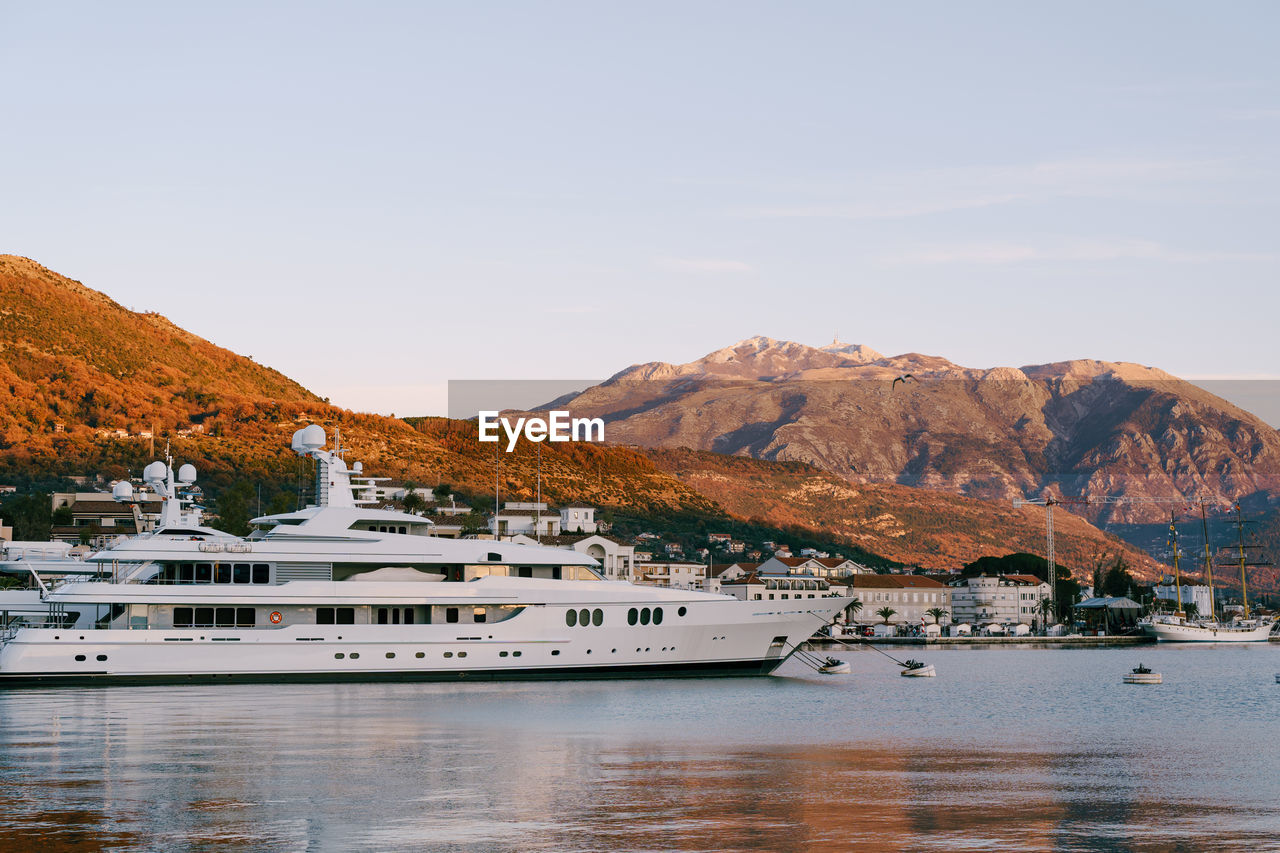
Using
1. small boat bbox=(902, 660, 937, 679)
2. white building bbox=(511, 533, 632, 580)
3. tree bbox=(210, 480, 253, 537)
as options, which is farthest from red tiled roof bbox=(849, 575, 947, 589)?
small boat bbox=(902, 660, 937, 679)

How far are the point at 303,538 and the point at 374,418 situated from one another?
346 ft

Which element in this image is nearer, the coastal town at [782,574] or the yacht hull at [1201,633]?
the coastal town at [782,574]

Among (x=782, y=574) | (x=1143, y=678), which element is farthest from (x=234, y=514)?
(x=782, y=574)

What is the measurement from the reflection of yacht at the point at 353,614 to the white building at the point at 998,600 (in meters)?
115

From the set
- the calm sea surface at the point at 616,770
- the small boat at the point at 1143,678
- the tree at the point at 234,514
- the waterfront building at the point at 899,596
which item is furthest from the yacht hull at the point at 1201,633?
the calm sea surface at the point at 616,770

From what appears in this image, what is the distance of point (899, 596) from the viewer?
494 feet

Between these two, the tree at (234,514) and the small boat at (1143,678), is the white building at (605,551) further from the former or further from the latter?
the small boat at (1143,678)

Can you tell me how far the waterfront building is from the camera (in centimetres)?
14750

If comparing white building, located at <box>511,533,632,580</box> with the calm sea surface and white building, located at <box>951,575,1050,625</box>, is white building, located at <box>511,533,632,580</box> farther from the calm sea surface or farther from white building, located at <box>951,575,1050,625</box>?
white building, located at <box>951,575,1050,625</box>

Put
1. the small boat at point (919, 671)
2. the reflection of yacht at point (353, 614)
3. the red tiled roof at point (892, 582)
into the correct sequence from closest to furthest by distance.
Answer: the reflection of yacht at point (353, 614) → the small boat at point (919, 671) → the red tiled roof at point (892, 582)

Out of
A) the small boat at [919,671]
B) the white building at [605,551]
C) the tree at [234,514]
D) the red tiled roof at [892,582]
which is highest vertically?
the tree at [234,514]

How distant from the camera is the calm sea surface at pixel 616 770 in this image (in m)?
19.2

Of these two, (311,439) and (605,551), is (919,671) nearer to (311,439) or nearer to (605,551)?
(605,551)

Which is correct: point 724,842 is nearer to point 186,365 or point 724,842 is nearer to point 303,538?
point 303,538
